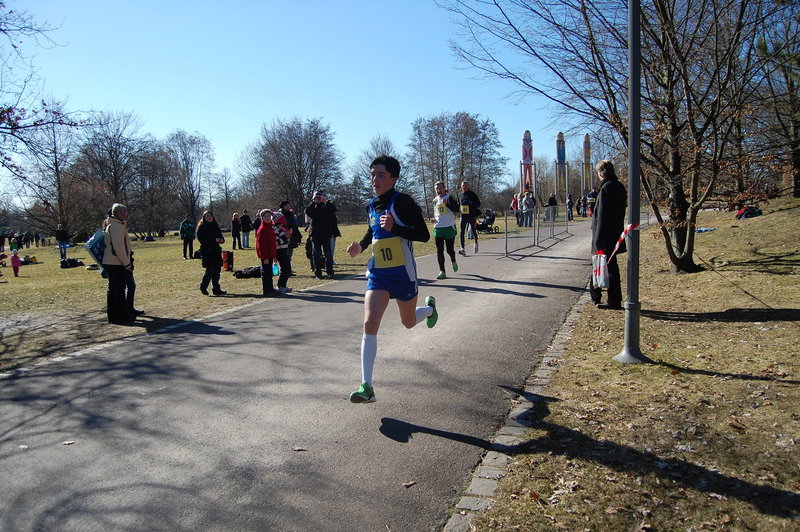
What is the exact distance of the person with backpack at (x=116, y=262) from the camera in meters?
8.86

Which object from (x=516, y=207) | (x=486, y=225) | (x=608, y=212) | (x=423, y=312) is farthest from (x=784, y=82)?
(x=516, y=207)

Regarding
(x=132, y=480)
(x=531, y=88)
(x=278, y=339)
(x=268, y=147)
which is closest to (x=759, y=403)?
(x=132, y=480)

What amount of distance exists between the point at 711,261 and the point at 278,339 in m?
8.67

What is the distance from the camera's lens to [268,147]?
6794 cm

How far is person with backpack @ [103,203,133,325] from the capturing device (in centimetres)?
886

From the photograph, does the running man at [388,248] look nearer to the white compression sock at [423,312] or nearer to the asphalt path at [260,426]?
the white compression sock at [423,312]

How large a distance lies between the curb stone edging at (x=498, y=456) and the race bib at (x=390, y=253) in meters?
1.55

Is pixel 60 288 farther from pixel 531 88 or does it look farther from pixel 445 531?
pixel 445 531

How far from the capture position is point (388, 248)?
4852 mm

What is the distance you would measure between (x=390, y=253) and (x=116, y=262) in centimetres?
596

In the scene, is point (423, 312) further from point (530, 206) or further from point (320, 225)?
point (530, 206)

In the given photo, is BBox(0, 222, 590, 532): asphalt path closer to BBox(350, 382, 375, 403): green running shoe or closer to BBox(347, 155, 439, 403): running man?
BBox(350, 382, 375, 403): green running shoe

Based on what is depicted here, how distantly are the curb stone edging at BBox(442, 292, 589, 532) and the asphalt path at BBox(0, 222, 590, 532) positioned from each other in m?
0.08

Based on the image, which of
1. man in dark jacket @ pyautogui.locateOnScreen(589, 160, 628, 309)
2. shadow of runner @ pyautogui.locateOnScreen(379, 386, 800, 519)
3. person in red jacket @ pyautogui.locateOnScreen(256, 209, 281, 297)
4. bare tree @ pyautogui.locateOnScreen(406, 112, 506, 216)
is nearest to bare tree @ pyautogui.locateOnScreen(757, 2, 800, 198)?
man in dark jacket @ pyautogui.locateOnScreen(589, 160, 628, 309)
